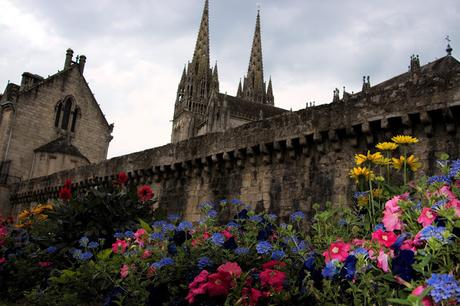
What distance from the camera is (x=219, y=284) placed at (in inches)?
124

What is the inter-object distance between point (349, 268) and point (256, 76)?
76.9 metres

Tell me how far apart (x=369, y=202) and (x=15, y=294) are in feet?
18.5

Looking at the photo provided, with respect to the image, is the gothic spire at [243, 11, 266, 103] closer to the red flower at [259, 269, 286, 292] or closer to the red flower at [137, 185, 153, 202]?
the red flower at [137, 185, 153, 202]

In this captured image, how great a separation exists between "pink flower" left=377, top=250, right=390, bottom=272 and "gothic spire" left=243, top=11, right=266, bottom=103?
2902 inches

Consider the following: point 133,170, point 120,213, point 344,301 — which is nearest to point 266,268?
point 344,301

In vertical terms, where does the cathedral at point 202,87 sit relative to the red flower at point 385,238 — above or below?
above

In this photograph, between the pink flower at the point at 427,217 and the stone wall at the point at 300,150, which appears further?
the stone wall at the point at 300,150

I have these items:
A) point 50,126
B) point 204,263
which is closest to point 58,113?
point 50,126

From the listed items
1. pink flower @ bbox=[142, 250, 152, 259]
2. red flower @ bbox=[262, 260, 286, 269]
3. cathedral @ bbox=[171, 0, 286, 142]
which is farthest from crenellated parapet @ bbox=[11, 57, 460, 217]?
cathedral @ bbox=[171, 0, 286, 142]

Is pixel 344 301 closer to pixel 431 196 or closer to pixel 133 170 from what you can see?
pixel 431 196

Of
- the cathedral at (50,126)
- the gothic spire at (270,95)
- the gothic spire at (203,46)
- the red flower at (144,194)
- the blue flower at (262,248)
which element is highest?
the gothic spire at (203,46)

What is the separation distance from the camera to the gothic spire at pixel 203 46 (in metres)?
76.3

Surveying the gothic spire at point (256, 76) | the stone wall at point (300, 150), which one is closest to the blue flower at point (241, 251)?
the stone wall at point (300, 150)

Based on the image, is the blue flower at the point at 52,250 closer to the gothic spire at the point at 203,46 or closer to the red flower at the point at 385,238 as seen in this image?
the red flower at the point at 385,238
